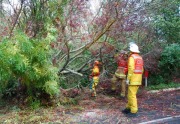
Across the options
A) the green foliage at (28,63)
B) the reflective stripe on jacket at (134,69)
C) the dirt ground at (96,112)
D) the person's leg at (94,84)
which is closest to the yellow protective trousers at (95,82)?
the person's leg at (94,84)

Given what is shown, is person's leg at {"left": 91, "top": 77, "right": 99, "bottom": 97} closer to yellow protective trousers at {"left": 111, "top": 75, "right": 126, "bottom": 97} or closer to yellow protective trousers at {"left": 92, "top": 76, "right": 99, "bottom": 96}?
yellow protective trousers at {"left": 92, "top": 76, "right": 99, "bottom": 96}

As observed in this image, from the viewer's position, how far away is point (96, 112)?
23.5 feet

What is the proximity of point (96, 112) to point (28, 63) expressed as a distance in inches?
92.0

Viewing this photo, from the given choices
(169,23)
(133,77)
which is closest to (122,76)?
(133,77)

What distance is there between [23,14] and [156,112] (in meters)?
5.51

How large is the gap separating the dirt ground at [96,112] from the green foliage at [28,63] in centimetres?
70

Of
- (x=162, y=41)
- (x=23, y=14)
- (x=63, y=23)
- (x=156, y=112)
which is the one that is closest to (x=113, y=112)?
(x=156, y=112)

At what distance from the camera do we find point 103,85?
9695 mm

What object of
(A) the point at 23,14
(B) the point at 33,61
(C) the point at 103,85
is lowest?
(C) the point at 103,85

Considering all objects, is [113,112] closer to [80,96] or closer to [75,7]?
[80,96]

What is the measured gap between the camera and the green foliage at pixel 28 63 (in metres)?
6.57

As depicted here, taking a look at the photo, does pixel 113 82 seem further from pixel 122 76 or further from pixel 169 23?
pixel 169 23

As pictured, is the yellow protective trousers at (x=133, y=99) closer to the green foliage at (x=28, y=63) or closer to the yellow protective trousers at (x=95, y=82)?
the green foliage at (x=28, y=63)

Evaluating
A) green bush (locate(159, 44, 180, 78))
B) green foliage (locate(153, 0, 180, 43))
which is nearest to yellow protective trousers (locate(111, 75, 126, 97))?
green bush (locate(159, 44, 180, 78))
